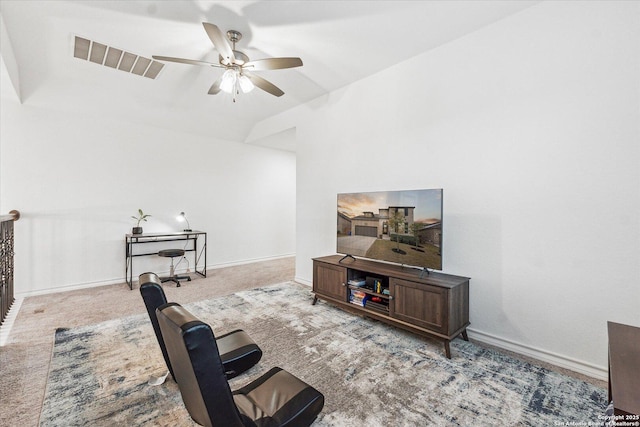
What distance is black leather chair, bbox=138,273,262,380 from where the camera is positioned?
1.63 meters

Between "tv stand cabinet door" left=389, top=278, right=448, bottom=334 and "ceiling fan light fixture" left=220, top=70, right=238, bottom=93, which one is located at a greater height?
"ceiling fan light fixture" left=220, top=70, right=238, bottom=93

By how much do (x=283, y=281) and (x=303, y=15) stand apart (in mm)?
3802

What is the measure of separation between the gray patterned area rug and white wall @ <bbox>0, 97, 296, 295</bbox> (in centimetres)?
199

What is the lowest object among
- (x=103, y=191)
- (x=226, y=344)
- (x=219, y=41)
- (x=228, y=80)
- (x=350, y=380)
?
(x=350, y=380)

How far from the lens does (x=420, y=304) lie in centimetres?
260

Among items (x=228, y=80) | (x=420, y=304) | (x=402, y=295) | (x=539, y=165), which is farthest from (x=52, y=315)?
(x=539, y=165)

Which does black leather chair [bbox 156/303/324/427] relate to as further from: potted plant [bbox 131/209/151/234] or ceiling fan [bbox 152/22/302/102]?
potted plant [bbox 131/209/151/234]

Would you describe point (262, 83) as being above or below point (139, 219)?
above

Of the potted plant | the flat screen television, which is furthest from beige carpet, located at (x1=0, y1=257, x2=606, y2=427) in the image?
the flat screen television

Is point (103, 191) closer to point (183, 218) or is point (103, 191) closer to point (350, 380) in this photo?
point (183, 218)

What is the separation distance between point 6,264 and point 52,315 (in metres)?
0.76

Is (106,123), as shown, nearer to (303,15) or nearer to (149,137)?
(149,137)

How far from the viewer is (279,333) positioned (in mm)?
2881

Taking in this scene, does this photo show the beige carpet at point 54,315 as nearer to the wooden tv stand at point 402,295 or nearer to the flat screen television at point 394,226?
the wooden tv stand at point 402,295
